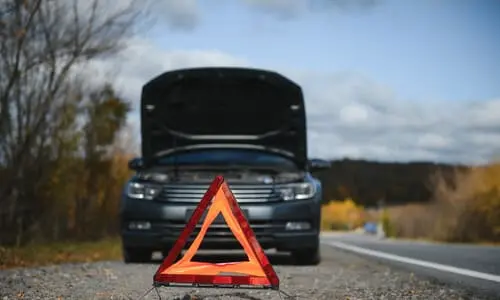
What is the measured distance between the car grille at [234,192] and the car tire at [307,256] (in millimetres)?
1129

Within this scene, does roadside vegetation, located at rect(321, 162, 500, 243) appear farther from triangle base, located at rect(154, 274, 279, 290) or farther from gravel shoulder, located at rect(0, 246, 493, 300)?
triangle base, located at rect(154, 274, 279, 290)

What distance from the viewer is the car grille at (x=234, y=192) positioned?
9.36 m

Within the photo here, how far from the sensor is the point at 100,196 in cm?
3189

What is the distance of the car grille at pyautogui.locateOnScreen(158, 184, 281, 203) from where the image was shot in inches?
368

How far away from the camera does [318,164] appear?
10445 mm

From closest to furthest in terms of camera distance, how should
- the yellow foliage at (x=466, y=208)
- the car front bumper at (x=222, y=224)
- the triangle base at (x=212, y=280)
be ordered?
the triangle base at (x=212, y=280) < the car front bumper at (x=222, y=224) < the yellow foliage at (x=466, y=208)

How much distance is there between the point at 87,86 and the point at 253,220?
15.5 m

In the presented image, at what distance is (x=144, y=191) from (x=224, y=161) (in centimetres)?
122

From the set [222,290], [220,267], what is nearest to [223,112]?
[222,290]

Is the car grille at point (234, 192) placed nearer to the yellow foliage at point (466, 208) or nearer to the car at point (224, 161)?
the car at point (224, 161)

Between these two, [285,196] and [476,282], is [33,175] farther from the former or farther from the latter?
[476,282]

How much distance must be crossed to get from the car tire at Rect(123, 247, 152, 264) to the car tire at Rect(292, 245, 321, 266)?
2.15 meters

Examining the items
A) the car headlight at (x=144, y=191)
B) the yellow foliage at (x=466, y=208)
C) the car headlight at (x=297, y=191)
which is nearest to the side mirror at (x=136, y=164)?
the car headlight at (x=144, y=191)

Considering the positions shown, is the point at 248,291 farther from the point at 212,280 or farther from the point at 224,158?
the point at 224,158
